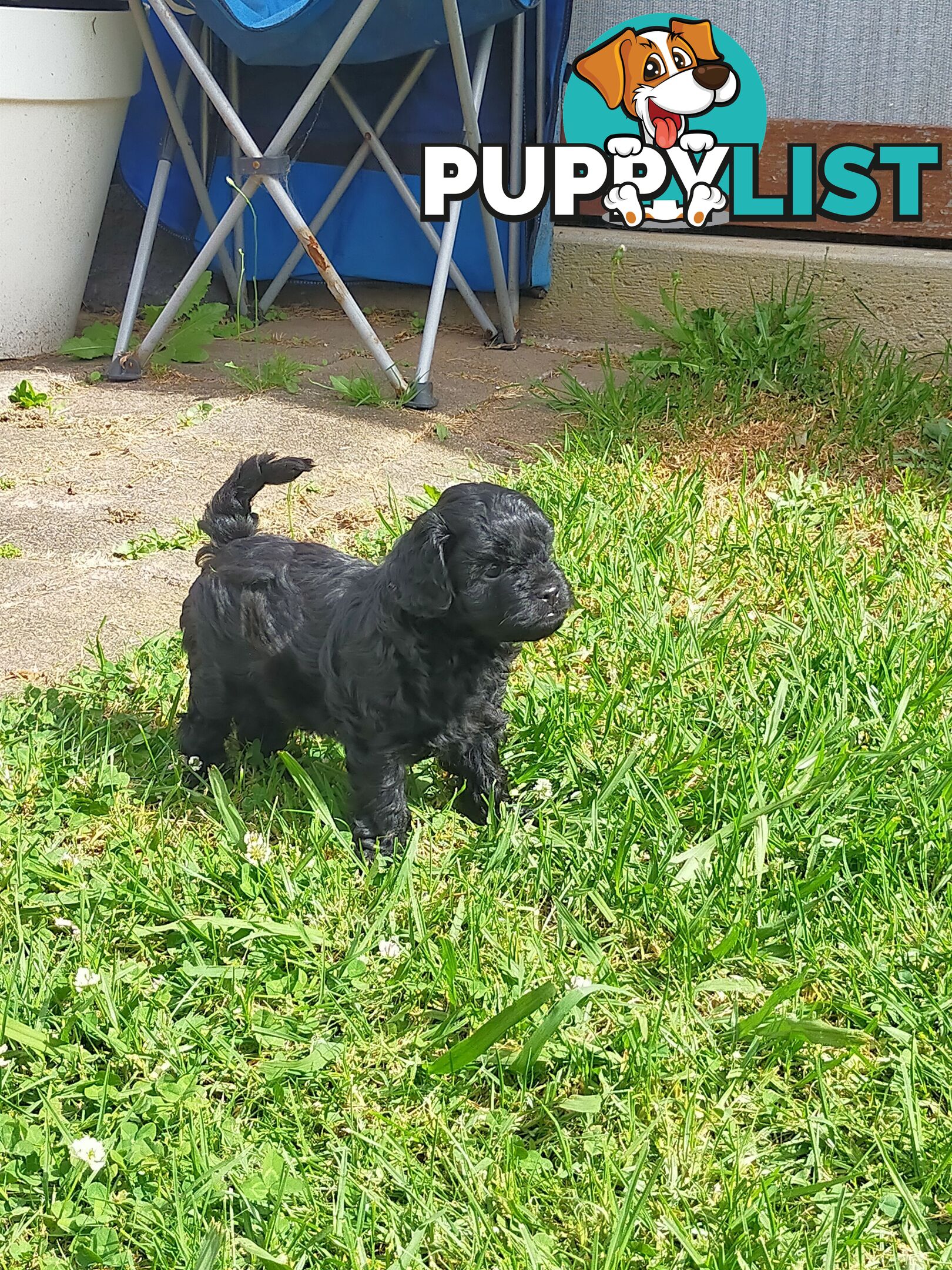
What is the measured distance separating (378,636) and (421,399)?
2.60 meters

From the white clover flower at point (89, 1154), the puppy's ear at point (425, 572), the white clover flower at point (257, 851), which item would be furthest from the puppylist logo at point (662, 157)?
the white clover flower at point (89, 1154)

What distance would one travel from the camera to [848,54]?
506 centimetres

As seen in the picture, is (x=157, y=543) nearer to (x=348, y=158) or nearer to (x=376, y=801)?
(x=376, y=801)

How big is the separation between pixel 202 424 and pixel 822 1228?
355 cm

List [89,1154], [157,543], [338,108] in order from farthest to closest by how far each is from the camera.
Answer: [338,108] < [157,543] < [89,1154]

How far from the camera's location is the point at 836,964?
208cm

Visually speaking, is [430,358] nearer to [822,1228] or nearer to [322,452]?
[322,452]

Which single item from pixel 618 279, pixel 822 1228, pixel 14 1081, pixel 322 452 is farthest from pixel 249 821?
pixel 618 279

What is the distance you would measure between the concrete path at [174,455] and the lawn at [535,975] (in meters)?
0.42

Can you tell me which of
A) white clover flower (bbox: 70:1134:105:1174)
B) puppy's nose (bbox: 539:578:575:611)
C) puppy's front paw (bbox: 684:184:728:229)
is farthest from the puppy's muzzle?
puppy's front paw (bbox: 684:184:728:229)

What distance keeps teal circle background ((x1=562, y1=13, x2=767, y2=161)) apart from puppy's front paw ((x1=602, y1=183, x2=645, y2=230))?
200 mm

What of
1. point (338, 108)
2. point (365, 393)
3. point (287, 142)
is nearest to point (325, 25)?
point (287, 142)

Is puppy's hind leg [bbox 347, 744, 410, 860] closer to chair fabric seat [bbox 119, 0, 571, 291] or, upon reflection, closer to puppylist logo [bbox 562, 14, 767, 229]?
chair fabric seat [bbox 119, 0, 571, 291]

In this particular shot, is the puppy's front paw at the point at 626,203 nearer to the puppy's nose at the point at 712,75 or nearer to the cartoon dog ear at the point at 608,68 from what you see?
the cartoon dog ear at the point at 608,68
